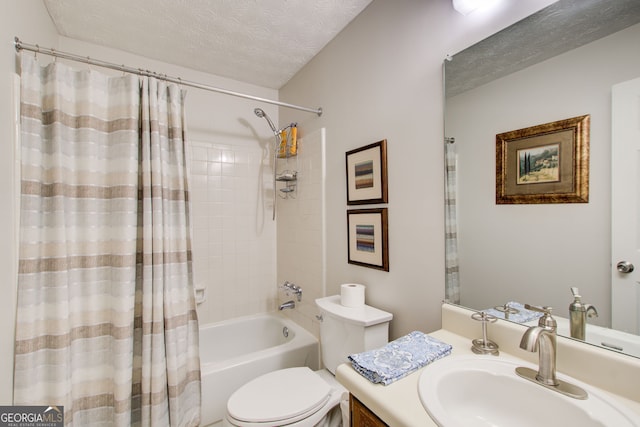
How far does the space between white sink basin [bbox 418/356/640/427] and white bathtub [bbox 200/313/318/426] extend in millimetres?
1236

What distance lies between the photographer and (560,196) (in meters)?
0.84

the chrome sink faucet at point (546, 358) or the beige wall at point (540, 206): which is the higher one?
the beige wall at point (540, 206)

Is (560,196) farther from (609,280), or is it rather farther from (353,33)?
(353,33)

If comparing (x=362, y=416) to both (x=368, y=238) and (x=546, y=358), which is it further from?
(x=368, y=238)

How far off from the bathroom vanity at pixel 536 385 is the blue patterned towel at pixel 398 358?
2cm

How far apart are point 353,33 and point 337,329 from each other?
1740mm

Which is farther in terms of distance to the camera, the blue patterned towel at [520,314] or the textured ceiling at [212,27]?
the textured ceiling at [212,27]

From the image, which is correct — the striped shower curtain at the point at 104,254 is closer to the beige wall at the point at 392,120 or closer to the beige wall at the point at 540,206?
the beige wall at the point at 392,120

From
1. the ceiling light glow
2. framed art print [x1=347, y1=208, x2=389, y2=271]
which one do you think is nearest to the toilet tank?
framed art print [x1=347, y1=208, x2=389, y2=271]

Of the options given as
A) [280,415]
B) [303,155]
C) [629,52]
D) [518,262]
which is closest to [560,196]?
[518,262]

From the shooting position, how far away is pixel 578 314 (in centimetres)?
82

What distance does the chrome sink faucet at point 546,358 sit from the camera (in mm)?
697

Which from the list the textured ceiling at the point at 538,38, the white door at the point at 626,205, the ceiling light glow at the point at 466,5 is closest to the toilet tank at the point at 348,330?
the white door at the point at 626,205

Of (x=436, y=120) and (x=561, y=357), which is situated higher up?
(x=436, y=120)
